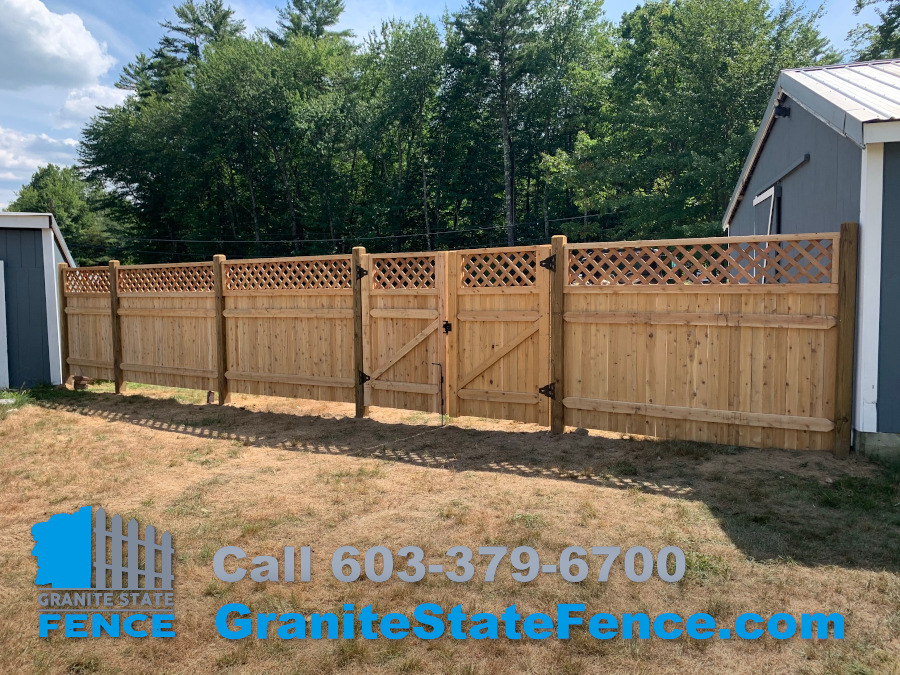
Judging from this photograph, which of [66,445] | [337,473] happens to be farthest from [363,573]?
[66,445]

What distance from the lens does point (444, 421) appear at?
255 inches

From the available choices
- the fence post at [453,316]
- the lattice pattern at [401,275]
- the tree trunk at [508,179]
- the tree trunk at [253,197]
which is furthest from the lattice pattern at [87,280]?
the tree trunk at [253,197]

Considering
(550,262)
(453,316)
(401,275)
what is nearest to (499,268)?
(550,262)

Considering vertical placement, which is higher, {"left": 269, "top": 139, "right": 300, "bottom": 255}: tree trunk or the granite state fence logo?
{"left": 269, "top": 139, "right": 300, "bottom": 255}: tree trunk

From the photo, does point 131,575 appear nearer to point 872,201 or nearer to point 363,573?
point 363,573

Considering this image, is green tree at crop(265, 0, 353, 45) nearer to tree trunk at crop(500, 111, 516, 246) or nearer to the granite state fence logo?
tree trunk at crop(500, 111, 516, 246)

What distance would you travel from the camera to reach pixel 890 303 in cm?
450

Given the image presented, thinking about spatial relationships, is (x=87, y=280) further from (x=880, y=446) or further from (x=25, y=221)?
(x=880, y=446)

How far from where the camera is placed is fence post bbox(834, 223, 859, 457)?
4.59m

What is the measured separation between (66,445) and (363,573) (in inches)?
167

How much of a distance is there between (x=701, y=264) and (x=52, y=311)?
29.9ft

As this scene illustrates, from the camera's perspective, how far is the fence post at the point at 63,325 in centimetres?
945

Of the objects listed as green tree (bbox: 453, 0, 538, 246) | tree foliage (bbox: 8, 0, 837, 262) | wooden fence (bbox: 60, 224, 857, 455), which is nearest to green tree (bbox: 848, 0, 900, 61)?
tree foliage (bbox: 8, 0, 837, 262)

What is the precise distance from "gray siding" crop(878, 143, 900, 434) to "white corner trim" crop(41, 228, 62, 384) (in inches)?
402
